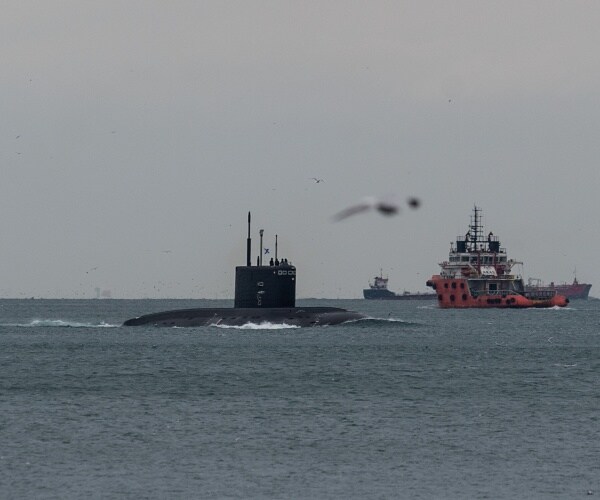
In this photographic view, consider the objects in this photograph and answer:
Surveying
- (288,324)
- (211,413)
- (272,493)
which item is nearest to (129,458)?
(272,493)

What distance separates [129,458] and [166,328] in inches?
3148

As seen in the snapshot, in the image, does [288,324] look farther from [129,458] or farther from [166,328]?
[129,458]

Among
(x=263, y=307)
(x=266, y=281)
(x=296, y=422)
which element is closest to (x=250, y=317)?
(x=263, y=307)

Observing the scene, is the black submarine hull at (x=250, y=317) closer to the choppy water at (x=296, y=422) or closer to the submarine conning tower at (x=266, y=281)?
the submarine conning tower at (x=266, y=281)

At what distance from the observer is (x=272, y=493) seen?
36688mm

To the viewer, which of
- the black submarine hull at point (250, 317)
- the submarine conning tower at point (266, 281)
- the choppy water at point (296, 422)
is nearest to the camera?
the choppy water at point (296, 422)

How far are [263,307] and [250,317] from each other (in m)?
2.71

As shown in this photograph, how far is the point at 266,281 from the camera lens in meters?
101

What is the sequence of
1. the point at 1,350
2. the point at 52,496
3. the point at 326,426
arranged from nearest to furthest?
the point at 52,496 → the point at 326,426 → the point at 1,350

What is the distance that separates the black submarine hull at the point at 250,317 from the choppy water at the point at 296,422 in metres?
14.7

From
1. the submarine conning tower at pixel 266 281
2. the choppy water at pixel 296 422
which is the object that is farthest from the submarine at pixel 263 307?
the choppy water at pixel 296 422

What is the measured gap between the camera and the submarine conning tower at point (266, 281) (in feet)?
328

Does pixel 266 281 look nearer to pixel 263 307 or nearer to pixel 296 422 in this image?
pixel 263 307

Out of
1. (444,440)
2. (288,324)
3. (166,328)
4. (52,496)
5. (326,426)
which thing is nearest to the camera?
(52,496)
